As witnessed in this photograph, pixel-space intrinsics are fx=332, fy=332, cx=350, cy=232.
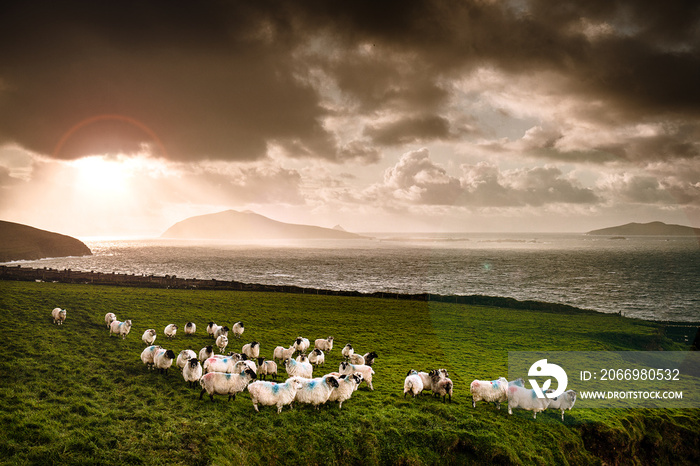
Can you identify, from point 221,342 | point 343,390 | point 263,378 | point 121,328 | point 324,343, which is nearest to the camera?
point 343,390

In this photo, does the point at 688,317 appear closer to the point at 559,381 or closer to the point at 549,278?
the point at 549,278

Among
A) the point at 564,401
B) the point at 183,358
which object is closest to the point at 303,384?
the point at 183,358

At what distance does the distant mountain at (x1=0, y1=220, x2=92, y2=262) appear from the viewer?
14850 cm

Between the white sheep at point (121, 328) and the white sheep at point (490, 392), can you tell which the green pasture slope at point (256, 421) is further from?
the white sheep at point (121, 328)

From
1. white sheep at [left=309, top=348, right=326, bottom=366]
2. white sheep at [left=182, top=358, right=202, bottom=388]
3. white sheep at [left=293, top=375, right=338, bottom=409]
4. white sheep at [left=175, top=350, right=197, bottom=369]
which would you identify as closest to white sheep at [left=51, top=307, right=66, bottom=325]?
white sheep at [left=175, top=350, right=197, bottom=369]

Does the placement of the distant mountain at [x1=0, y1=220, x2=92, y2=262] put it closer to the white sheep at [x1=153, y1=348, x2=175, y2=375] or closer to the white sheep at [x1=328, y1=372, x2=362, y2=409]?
the white sheep at [x1=153, y1=348, x2=175, y2=375]

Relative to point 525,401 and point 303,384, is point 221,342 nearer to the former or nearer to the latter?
point 303,384

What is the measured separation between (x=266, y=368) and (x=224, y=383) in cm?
272

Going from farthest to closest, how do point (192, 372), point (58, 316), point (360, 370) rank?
point (58, 316) → point (360, 370) → point (192, 372)

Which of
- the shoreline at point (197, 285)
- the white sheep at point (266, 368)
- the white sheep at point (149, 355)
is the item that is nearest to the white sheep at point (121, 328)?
the white sheep at point (149, 355)

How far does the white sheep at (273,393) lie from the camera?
485 inches

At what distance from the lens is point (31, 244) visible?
158375 mm

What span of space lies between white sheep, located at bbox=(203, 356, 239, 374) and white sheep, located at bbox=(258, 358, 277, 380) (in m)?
1.22

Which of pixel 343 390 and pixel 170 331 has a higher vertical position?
pixel 170 331
